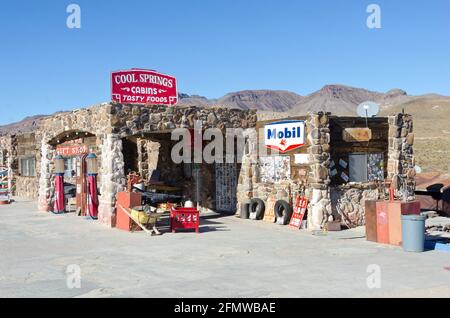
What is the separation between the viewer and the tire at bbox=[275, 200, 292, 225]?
19.9 m

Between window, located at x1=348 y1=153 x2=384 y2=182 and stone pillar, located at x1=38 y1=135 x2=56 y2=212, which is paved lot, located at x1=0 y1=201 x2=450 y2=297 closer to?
window, located at x1=348 y1=153 x2=384 y2=182

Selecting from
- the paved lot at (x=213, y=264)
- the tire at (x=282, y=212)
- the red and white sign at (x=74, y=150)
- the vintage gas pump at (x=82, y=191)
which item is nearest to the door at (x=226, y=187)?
the tire at (x=282, y=212)

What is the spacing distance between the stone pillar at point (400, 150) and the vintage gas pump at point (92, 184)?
11.1 m

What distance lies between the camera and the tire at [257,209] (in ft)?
70.8

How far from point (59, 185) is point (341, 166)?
12686 millimetres

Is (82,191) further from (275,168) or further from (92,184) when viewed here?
(275,168)

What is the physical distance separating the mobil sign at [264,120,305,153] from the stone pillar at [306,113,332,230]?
2.09 feet

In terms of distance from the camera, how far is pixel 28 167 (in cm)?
3828

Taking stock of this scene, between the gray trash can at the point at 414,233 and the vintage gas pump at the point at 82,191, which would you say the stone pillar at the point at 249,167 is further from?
the gray trash can at the point at 414,233

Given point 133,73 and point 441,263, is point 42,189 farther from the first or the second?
point 441,263

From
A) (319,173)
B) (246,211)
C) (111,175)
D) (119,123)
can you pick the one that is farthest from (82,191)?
(319,173)

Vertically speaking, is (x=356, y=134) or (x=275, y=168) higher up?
(x=356, y=134)

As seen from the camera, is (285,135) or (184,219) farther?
(285,135)
